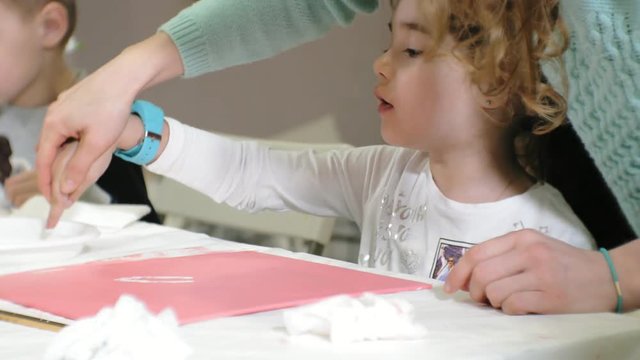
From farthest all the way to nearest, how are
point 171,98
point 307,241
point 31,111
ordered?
point 171,98 < point 31,111 < point 307,241

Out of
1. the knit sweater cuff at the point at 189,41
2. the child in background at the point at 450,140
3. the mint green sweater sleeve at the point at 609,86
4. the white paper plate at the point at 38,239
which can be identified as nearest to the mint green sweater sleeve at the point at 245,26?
the knit sweater cuff at the point at 189,41

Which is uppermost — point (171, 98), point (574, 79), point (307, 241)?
point (574, 79)

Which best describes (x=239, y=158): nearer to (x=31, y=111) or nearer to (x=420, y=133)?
(x=420, y=133)

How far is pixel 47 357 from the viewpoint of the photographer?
16.6 inches

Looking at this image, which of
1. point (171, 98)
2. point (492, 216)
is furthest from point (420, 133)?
point (171, 98)

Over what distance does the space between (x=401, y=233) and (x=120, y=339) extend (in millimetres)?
648

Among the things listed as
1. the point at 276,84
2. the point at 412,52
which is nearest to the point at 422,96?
the point at 412,52

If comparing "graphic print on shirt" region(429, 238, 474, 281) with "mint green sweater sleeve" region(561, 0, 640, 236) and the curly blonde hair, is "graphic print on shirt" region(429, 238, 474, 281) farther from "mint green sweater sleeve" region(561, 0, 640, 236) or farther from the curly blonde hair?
"mint green sweater sleeve" region(561, 0, 640, 236)

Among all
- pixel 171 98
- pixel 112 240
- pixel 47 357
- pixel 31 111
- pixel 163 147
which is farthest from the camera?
pixel 171 98

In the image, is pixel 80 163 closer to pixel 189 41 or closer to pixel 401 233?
pixel 189 41

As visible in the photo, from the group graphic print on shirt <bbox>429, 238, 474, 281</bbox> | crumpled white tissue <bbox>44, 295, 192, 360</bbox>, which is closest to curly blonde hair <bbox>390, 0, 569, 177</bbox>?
graphic print on shirt <bbox>429, 238, 474, 281</bbox>

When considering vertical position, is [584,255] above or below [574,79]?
below

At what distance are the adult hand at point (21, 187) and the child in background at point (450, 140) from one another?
343 millimetres

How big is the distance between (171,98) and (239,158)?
1.13 meters
